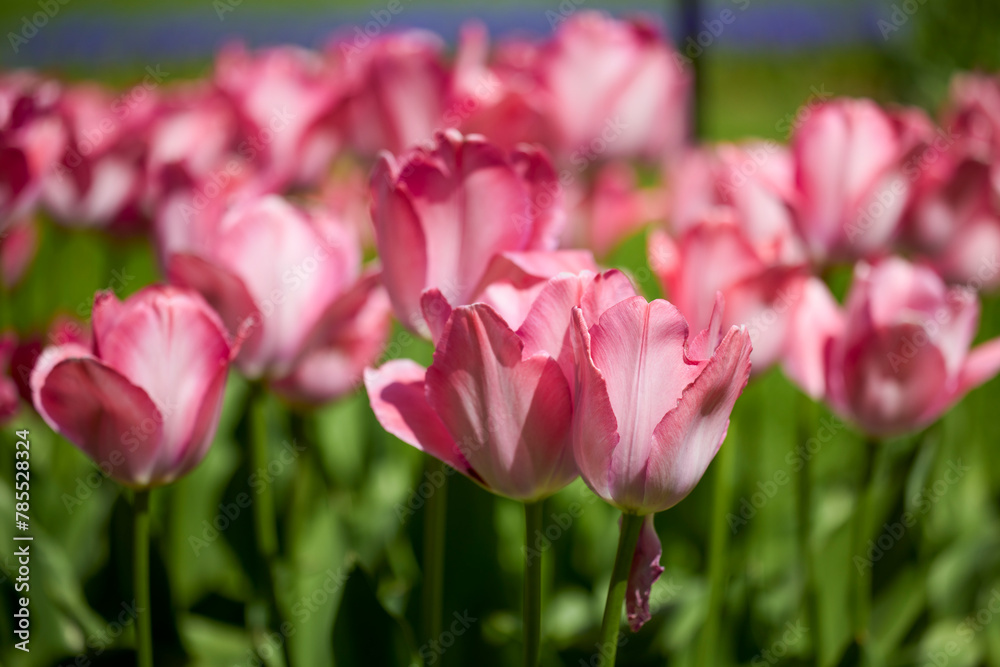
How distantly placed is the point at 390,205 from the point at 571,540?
59cm

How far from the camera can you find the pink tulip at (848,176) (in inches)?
37.5

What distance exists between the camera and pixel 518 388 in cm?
52

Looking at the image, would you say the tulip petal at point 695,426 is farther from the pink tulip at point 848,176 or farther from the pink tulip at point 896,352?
the pink tulip at point 848,176

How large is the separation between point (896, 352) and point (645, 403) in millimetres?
348

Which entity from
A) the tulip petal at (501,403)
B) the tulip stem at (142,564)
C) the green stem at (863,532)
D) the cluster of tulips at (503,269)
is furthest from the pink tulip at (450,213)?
the green stem at (863,532)

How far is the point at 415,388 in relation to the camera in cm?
57

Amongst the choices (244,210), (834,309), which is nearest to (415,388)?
(244,210)

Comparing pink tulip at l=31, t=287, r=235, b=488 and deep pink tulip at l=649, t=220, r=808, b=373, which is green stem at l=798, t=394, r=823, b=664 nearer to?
deep pink tulip at l=649, t=220, r=808, b=373

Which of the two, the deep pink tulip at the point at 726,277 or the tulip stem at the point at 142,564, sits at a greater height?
the deep pink tulip at the point at 726,277

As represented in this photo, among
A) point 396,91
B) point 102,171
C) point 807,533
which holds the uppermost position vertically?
point 396,91

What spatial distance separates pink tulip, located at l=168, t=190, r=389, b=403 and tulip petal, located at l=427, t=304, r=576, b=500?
24cm

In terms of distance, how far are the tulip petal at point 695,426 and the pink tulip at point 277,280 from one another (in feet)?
1.07

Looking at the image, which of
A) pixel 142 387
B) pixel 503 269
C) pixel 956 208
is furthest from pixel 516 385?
pixel 956 208

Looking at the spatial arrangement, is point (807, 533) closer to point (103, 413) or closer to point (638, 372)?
point (638, 372)
